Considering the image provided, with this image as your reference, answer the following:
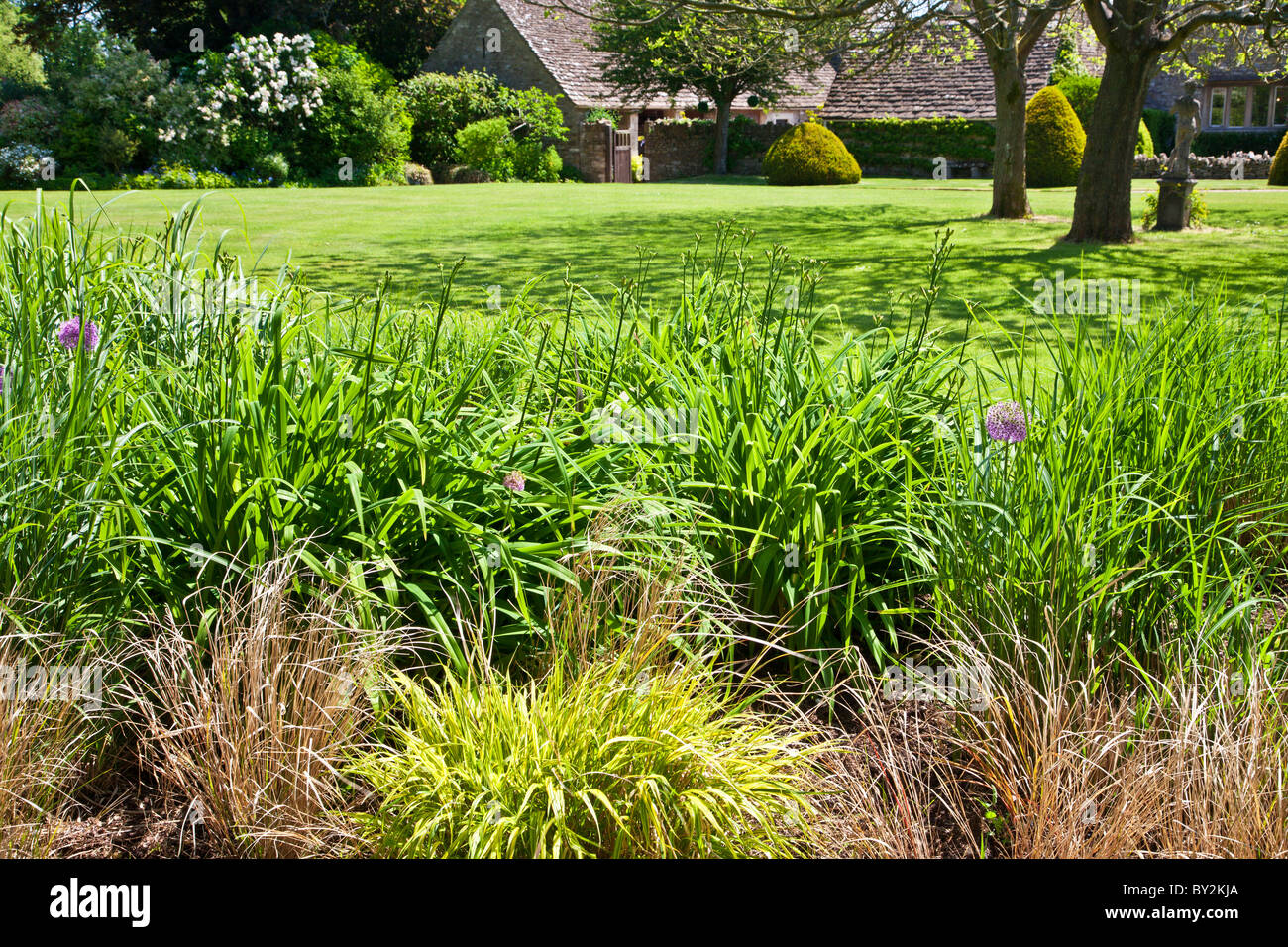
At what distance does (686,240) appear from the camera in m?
12.8

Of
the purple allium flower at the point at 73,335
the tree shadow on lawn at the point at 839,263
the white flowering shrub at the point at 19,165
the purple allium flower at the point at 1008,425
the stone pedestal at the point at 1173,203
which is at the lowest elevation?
the purple allium flower at the point at 1008,425

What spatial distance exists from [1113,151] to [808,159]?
15698 millimetres

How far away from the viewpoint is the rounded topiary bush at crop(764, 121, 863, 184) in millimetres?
27484

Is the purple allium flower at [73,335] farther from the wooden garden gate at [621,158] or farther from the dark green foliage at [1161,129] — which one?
the dark green foliage at [1161,129]

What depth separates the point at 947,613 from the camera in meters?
2.59

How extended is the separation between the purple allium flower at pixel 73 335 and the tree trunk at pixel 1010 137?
14231 mm

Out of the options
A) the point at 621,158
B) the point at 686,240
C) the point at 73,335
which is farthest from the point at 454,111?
the point at 73,335

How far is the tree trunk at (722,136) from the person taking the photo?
3509 cm

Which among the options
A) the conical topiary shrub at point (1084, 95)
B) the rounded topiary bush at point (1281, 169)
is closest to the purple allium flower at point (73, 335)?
the rounded topiary bush at point (1281, 169)

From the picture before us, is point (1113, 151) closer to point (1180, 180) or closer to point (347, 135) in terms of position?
point (1180, 180)

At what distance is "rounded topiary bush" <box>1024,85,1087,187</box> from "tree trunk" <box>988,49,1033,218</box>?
996 cm

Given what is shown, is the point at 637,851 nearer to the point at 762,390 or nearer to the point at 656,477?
the point at 656,477

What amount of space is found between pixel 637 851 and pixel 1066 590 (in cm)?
117

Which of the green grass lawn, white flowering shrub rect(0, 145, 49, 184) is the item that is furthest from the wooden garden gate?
white flowering shrub rect(0, 145, 49, 184)
